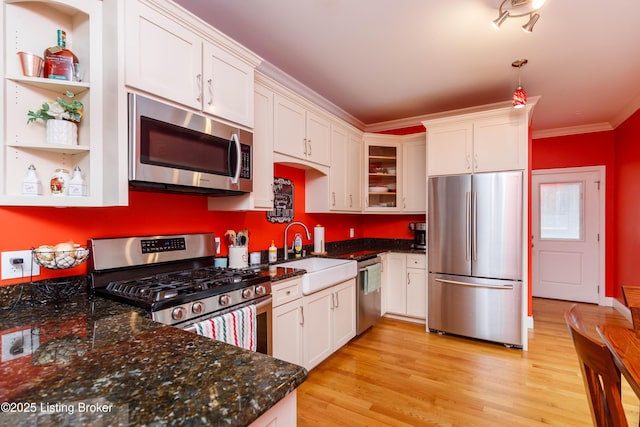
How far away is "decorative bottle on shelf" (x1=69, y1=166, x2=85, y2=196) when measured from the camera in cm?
150

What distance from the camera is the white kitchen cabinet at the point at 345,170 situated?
3.42 meters

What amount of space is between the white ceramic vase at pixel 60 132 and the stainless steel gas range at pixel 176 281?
1.72 feet

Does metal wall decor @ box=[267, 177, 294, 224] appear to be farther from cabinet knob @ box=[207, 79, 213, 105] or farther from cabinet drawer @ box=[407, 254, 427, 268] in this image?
cabinet drawer @ box=[407, 254, 427, 268]

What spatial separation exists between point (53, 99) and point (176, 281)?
1.09 metres

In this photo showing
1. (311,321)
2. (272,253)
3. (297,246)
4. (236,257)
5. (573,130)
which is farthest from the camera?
(573,130)

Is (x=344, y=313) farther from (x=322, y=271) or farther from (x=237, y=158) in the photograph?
(x=237, y=158)

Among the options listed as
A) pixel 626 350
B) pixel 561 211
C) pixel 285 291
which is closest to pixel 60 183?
pixel 285 291

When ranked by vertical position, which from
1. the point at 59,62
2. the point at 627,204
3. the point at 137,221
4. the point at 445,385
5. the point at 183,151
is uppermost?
the point at 59,62

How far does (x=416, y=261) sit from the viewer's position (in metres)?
3.73

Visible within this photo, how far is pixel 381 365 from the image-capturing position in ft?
8.95

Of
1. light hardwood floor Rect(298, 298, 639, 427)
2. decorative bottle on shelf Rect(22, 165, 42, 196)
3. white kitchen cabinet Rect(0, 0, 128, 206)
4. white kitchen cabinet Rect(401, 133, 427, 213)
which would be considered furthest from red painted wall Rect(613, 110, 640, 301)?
decorative bottle on shelf Rect(22, 165, 42, 196)

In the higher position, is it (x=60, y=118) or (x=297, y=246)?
(x=60, y=118)

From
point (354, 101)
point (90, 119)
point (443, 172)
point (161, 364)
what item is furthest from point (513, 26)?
point (161, 364)

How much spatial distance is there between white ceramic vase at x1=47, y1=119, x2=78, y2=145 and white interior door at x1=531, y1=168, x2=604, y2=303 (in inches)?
229
